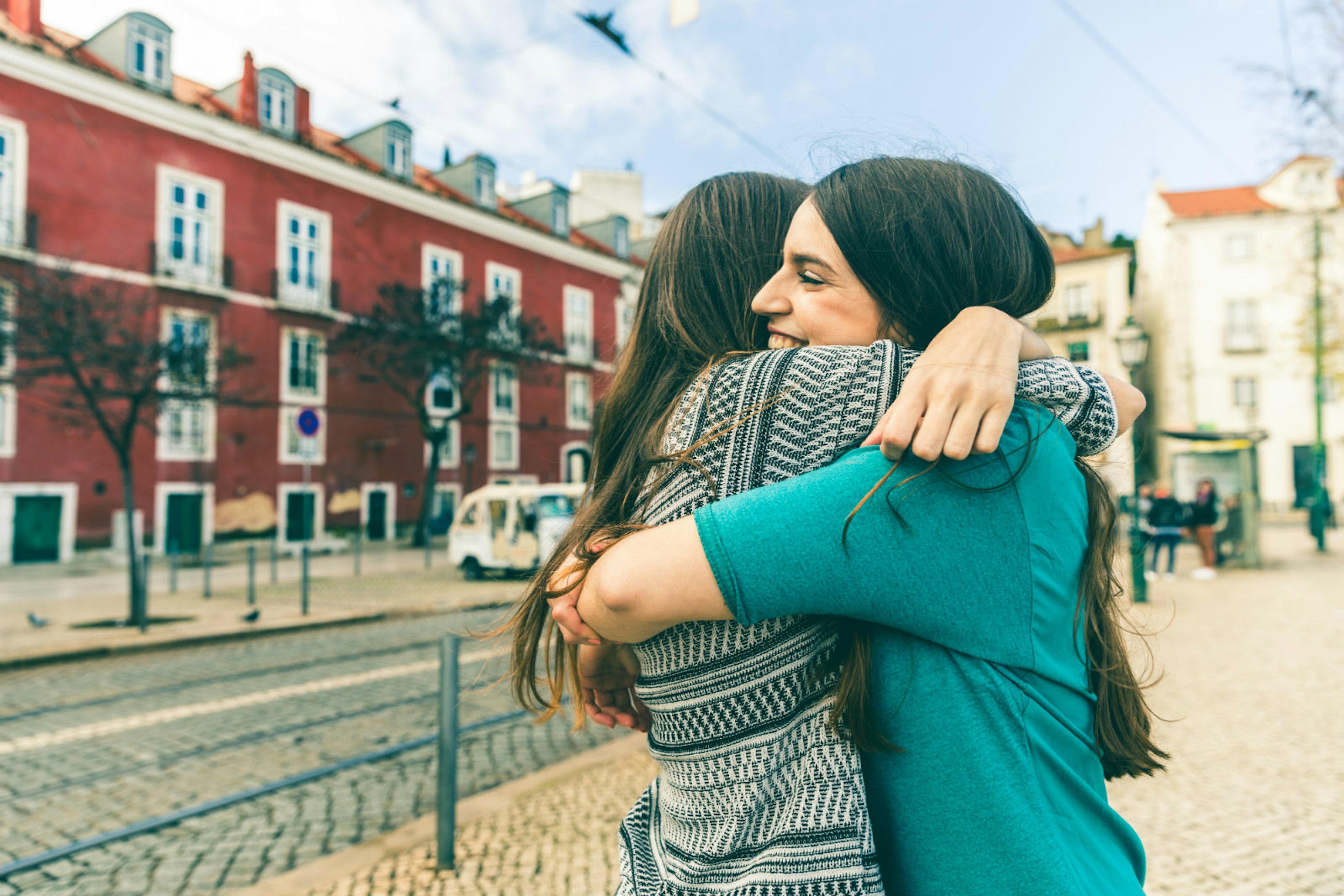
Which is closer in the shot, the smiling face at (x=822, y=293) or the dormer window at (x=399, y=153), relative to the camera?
the smiling face at (x=822, y=293)

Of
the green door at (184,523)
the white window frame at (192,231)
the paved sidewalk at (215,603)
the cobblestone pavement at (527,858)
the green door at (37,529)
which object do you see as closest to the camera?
the cobblestone pavement at (527,858)

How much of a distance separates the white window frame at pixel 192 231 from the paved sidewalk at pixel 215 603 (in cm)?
784

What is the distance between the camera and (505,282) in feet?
106

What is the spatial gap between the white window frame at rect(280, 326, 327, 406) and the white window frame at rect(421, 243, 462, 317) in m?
3.47

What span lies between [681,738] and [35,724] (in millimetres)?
7265

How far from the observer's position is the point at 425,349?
26609 mm

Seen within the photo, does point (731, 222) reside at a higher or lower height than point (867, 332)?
higher

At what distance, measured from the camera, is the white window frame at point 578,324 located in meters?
34.8

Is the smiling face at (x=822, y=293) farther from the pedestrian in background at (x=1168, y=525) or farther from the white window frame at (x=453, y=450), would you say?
the white window frame at (x=453, y=450)

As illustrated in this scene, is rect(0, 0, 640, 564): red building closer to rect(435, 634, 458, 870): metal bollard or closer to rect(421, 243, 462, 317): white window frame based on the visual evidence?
rect(421, 243, 462, 317): white window frame

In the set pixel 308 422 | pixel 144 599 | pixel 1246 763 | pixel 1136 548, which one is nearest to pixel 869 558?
pixel 1246 763

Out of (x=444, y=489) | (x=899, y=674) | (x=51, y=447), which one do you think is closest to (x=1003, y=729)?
(x=899, y=674)

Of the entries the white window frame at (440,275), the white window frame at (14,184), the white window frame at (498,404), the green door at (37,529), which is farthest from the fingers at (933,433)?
the white window frame at (498,404)

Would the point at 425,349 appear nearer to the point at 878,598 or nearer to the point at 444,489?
the point at 444,489
